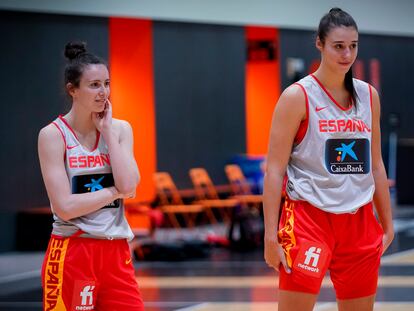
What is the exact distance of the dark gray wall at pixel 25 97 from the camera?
490 inches

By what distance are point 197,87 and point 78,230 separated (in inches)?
472

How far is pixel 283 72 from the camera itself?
58.5 ft

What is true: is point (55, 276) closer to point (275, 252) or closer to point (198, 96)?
point (275, 252)

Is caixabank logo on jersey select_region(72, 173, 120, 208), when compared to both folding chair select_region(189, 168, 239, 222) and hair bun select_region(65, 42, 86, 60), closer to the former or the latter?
hair bun select_region(65, 42, 86, 60)

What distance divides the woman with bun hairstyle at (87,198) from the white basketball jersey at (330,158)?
0.69 meters

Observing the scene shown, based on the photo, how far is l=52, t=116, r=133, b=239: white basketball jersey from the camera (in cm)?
379

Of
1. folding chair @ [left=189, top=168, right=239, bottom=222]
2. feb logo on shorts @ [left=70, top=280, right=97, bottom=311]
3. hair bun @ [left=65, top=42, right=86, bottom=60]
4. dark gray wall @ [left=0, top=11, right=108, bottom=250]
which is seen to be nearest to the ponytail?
hair bun @ [left=65, top=42, right=86, bottom=60]

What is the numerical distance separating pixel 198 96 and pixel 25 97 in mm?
3844

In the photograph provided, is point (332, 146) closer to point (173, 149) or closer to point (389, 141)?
point (173, 149)

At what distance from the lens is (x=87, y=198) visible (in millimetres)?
3754

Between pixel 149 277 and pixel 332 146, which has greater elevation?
Result: pixel 332 146

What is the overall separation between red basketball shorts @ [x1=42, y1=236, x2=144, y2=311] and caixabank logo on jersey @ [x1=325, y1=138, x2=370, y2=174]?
945 mm

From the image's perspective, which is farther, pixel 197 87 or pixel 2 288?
pixel 197 87

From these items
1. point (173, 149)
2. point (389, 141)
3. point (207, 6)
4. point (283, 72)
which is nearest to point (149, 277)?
point (173, 149)
